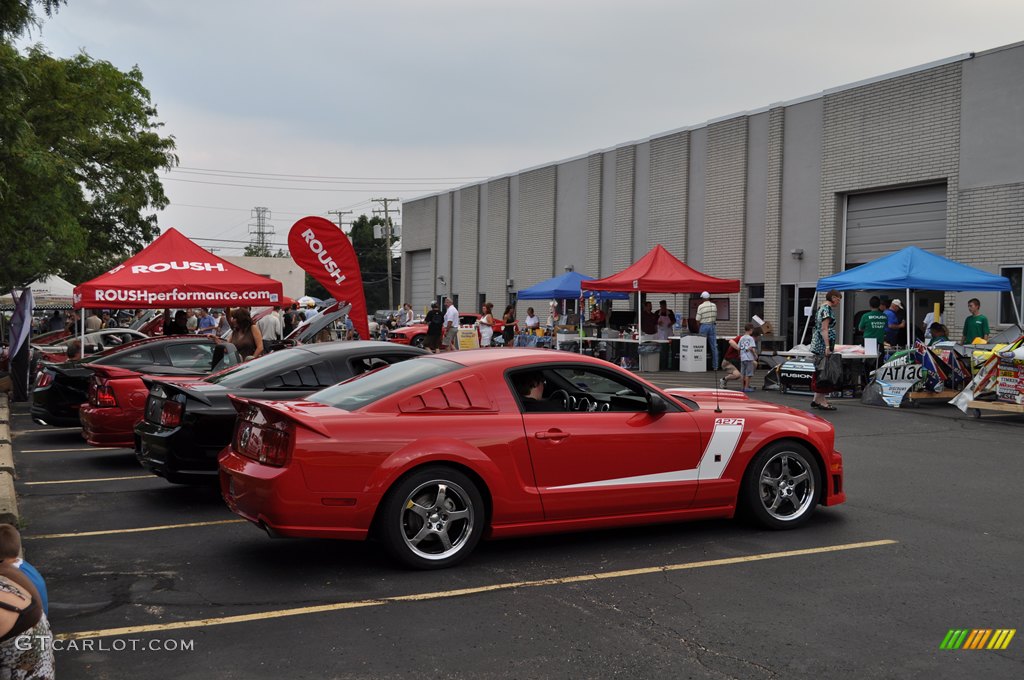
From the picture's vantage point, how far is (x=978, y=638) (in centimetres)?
477

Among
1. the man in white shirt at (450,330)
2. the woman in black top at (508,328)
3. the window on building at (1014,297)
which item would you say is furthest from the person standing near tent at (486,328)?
the window on building at (1014,297)

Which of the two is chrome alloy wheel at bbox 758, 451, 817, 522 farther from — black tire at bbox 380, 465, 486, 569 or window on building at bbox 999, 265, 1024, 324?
window on building at bbox 999, 265, 1024, 324

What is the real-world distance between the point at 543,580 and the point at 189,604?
7.00ft

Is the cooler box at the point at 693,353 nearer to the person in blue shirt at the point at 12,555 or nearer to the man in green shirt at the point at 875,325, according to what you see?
the man in green shirt at the point at 875,325

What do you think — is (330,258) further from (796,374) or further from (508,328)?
(508,328)

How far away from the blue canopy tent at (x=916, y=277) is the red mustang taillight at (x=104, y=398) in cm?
1280

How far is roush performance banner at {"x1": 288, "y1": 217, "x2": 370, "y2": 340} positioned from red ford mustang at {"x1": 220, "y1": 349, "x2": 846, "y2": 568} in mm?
5532

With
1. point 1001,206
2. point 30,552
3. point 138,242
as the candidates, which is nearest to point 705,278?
point 1001,206

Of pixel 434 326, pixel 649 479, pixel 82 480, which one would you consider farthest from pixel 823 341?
pixel 434 326

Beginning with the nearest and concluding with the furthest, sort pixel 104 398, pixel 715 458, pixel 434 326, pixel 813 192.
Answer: pixel 715 458 < pixel 104 398 < pixel 813 192 < pixel 434 326

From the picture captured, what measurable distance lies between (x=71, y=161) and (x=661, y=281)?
1468cm

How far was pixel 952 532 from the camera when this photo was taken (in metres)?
7.11

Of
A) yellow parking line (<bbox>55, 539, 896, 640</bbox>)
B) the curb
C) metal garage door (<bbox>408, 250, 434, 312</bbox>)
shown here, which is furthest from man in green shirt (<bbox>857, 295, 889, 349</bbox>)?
metal garage door (<bbox>408, 250, 434, 312</bbox>)

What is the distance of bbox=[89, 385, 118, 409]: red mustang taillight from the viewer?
980cm
